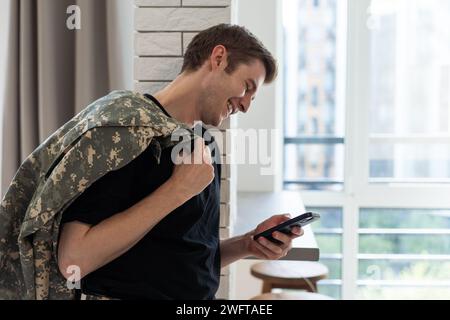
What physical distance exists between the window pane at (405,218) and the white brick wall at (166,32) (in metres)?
1.56

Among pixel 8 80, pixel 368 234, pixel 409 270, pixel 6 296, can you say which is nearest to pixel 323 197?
pixel 368 234

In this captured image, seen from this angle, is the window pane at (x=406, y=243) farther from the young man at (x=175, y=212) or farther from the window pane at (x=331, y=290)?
the young man at (x=175, y=212)

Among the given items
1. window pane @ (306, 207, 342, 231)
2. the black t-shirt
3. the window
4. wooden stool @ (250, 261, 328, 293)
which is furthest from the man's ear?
window pane @ (306, 207, 342, 231)

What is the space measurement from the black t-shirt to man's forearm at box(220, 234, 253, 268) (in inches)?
6.1

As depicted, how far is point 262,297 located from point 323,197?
0.97 metres

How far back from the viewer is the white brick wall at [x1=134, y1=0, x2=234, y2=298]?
1.24 m

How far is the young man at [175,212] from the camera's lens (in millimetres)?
→ 842

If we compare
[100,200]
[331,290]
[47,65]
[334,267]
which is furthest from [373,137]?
[100,200]

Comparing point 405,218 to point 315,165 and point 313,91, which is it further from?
point 313,91

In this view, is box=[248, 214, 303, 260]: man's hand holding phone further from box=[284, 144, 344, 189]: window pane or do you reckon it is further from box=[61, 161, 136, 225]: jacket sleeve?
box=[284, 144, 344, 189]: window pane

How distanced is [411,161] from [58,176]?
84.8 inches

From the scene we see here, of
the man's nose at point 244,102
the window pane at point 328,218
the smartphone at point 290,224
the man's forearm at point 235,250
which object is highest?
the man's nose at point 244,102

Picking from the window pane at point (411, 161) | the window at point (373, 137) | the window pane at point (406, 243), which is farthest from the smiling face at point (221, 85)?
the window pane at point (406, 243)
